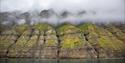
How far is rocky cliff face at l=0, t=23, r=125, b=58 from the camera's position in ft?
150

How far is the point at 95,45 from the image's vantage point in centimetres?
5175

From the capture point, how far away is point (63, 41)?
5422 cm

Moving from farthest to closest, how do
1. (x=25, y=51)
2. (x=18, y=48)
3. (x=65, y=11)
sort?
(x=65, y=11), (x=18, y=48), (x=25, y=51)

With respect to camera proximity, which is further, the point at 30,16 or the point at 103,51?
the point at 30,16

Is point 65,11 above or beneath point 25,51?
above

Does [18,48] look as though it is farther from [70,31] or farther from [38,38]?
[70,31]

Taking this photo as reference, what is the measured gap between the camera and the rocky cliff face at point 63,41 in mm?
45719

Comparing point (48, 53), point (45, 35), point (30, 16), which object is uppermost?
point (30, 16)

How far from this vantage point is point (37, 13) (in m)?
62.7

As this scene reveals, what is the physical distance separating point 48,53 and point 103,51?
858cm

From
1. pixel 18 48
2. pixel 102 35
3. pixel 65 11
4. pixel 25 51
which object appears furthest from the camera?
pixel 65 11

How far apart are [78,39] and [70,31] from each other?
18.4 feet

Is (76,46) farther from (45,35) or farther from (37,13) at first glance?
(37,13)

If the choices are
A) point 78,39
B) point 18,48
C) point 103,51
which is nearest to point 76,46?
point 78,39
